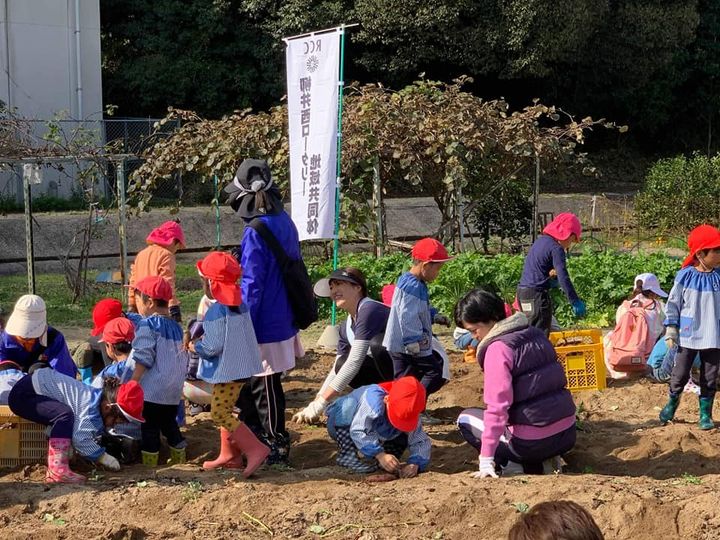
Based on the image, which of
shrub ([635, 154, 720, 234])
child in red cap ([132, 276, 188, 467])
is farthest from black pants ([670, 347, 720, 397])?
shrub ([635, 154, 720, 234])

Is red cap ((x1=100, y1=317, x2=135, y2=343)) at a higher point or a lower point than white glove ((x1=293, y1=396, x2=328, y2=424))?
higher

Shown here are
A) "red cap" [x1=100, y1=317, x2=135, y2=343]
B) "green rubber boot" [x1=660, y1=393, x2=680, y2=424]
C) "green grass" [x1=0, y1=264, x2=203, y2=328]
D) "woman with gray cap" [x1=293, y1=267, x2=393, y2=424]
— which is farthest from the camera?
"green grass" [x1=0, y1=264, x2=203, y2=328]

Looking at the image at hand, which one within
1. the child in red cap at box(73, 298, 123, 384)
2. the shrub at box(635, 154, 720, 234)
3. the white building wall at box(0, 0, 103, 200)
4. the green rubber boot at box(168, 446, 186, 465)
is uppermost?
the white building wall at box(0, 0, 103, 200)

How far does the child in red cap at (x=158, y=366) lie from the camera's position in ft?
20.9

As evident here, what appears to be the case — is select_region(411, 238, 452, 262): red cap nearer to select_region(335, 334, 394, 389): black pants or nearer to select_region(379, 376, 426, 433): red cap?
select_region(335, 334, 394, 389): black pants

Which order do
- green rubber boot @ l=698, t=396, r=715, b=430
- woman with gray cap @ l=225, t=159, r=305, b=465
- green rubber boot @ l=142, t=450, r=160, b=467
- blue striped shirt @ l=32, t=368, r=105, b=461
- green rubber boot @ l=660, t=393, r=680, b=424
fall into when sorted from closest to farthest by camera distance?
1. blue striped shirt @ l=32, t=368, r=105, b=461
2. woman with gray cap @ l=225, t=159, r=305, b=465
3. green rubber boot @ l=142, t=450, r=160, b=467
4. green rubber boot @ l=698, t=396, r=715, b=430
5. green rubber boot @ l=660, t=393, r=680, b=424

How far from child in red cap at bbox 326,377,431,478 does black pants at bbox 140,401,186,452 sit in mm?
1079

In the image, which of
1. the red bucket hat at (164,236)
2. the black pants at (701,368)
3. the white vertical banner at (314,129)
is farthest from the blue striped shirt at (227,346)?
the white vertical banner at (314,129)

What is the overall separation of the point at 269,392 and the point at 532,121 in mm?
8420

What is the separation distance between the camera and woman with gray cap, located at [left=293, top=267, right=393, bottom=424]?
269 inches

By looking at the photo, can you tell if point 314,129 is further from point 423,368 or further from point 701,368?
point 701,368

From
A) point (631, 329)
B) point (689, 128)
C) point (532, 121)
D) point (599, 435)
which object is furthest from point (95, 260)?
point (689, 128)

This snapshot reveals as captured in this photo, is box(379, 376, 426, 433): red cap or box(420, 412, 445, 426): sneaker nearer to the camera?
box(379, 376, 426, 433): red cap

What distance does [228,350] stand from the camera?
5926 millimetres
